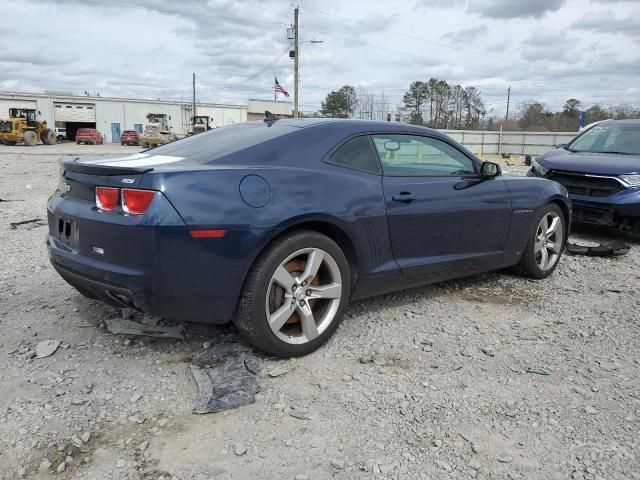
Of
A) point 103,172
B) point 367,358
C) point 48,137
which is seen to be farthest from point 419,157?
point 48,137

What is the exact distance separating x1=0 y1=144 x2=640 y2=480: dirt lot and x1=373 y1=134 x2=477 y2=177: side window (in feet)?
3.51

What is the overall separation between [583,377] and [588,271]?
8.47 ft

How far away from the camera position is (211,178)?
113 inches

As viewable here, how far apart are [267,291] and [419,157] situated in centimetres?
174

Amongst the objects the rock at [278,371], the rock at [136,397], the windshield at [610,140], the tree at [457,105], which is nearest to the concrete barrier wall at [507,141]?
the windshield at [610,140]

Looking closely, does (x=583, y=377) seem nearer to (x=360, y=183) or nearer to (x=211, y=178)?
(x=360, y=183)

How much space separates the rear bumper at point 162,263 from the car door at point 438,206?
1.21 metres

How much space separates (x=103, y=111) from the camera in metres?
61.0

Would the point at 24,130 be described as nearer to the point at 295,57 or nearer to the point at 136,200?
the point at 295,57

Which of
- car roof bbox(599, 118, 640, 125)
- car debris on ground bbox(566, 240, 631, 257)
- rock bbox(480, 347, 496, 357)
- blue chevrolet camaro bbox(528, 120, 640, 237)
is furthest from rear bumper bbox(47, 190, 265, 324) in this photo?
car roof bbox(599, 118, 640, 125)

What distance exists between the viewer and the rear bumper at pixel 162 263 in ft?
8.95

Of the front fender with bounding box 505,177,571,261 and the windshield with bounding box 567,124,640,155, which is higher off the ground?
the windshield with bounding box 567,124,640,155

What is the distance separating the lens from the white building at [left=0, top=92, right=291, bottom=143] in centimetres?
5709

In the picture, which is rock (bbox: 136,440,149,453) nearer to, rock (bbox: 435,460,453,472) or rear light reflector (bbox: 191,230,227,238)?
rear light reflector (bbox: 191,230,227,238)
